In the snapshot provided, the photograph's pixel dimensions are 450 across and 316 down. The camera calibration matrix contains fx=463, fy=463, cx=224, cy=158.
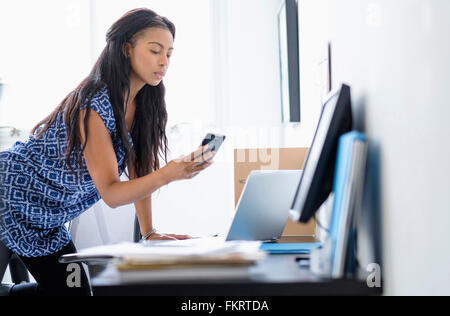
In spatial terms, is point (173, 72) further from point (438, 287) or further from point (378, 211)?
point (438, 287)

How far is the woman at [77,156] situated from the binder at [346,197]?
45cm

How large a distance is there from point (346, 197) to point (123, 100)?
0.76 meters

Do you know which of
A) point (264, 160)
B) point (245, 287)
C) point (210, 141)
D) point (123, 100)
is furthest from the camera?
point (264, 160)

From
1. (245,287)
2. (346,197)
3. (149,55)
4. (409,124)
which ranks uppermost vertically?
(149,55)

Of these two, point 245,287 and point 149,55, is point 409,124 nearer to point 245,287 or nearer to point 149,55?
point 245,287

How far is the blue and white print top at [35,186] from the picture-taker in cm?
130

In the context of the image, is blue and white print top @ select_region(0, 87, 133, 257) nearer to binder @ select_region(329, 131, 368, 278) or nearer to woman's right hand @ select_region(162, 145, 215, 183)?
woman's right hand @ select_region(162, 145, 215, 183)

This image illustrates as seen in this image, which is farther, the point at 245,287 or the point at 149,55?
the point at 149,55

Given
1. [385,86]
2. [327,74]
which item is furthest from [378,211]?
[327,74]

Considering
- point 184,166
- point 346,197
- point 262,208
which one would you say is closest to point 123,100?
point 184,166

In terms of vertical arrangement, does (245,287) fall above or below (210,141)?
below

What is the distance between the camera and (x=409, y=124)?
73 cm

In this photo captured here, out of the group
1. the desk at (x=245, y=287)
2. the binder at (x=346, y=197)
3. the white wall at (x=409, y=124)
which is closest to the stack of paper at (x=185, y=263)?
the desk at (x=245, y=287)

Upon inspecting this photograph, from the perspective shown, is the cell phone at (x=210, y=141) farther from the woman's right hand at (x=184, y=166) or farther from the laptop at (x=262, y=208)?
the laptop at (x=262, y=208)
